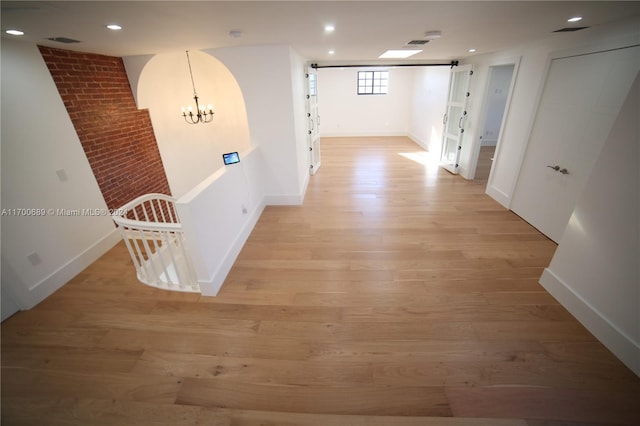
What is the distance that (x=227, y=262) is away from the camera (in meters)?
2.81

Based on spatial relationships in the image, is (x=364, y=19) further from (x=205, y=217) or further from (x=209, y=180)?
(x=205, y=217)

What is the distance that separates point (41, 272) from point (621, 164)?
506cm

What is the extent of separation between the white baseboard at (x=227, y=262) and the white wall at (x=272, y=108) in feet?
2.43

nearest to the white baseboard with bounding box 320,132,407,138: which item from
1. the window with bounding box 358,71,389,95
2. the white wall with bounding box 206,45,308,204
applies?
the window with bounding box 358,71,389,95

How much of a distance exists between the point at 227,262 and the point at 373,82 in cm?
862

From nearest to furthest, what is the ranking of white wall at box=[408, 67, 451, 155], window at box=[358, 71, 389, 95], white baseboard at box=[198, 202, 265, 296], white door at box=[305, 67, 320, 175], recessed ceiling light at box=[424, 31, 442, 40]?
1. white baseboard at box=[198, 202, 265, 296]
2. recessed ceiling light at box=[424, 31, 442, 40]
3. white door at box=[305, 67, 320, 175]
4. white wall at box=[408, 67, 451, 155]
5. window at box=[358, 71, 389, 95]

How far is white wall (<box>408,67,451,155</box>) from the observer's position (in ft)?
21.6

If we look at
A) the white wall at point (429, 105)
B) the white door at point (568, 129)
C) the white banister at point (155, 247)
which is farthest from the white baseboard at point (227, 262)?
the white wall at point (429, 105)

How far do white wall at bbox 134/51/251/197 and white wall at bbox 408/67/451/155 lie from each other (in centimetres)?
485

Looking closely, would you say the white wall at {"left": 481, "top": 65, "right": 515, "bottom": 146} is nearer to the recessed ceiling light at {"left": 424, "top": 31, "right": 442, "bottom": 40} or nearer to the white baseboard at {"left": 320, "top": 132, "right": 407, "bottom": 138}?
the white baseboard at {"left": 320, "top": 132, "right": 407, "bottom": 138}

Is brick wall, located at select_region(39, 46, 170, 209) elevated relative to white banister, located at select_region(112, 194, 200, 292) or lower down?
elevated

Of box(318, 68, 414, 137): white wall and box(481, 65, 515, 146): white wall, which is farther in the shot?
box(318, 68, 414, 137): white wall

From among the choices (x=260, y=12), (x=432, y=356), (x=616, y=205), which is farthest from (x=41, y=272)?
(x=616, y=205)

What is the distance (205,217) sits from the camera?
2410 millimetres
